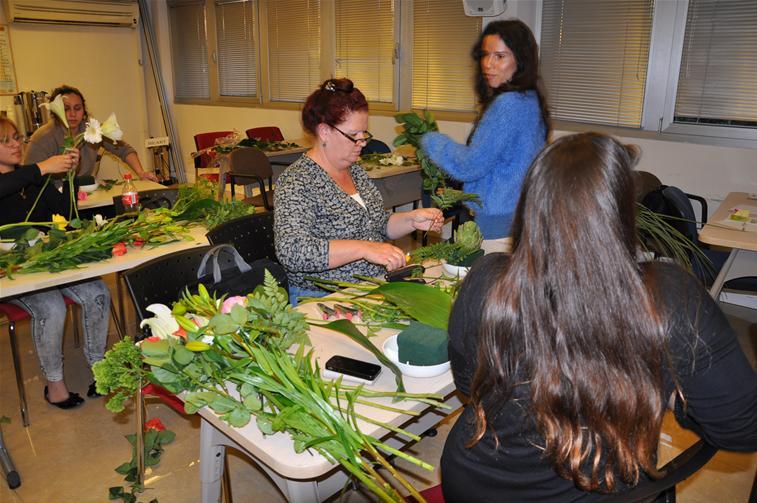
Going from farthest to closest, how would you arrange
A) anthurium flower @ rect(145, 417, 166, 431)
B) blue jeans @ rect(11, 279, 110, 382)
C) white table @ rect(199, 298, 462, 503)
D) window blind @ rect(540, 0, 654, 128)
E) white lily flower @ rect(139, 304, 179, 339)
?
window blind @ rect(540, 0, 654, 128), blue jeans @ rect(11, 279, 110, 382), anthurium flower @ rect(145, 417, 166, 431), white lily flower @ rect(139, 304, 179, 339), white table @ rect(199, 298, 462, 503)

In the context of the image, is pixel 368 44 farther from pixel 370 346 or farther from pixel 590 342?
pixel 590 342

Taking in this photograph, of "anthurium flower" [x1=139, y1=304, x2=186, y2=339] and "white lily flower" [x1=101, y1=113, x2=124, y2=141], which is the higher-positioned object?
"white lily flower" [x1=101, y1=113, x2=124, y2=141]

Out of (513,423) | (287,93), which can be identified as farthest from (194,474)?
(287,93)

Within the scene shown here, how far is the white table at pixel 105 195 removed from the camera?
3.64 metres

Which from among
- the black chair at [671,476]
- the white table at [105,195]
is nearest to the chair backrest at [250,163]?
the white table at [105,195]

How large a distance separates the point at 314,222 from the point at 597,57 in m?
3.66

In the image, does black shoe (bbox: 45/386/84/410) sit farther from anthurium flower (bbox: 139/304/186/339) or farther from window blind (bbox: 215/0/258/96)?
window blind (bbox: 215/0/258/96)

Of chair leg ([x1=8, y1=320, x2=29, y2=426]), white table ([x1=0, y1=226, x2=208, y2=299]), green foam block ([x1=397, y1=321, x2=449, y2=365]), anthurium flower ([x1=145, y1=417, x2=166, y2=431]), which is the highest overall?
green foam block ([x1=397, y1=321, x2=449, y2=365])

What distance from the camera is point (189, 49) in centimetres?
841

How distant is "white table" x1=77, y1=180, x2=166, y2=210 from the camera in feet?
11.9

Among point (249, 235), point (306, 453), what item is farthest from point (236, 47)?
point (306, 453)

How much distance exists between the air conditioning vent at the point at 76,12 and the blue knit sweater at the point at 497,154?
257 inches

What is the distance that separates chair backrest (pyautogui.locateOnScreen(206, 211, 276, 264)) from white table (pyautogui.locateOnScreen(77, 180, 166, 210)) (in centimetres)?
150

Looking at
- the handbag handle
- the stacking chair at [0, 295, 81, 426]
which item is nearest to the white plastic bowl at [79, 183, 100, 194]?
the stacking chair at [0, 295, 81, 426]
